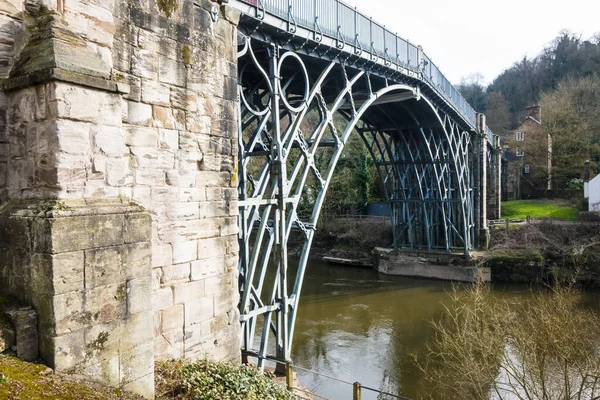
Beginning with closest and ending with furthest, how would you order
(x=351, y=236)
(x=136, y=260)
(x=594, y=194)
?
(x=136, y=260) < (x=594, y=194) < (x=351, y=236)

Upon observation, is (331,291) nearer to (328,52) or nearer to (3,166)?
(328,52)

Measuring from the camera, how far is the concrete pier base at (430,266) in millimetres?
22734

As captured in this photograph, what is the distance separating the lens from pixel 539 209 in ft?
103

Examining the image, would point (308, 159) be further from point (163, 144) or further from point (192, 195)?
point (163, 144)

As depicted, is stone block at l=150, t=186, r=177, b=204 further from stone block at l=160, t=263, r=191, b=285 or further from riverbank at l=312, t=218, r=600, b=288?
riverbank at l=312, t=218, r=600, b=288

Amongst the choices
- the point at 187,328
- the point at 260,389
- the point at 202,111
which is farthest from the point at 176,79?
the point at 260,389

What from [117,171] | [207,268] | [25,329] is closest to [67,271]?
[25,329]

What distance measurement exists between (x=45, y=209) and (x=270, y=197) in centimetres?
491

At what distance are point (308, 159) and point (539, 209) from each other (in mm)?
27618

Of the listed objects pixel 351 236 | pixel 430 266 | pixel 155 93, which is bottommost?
pixel 430 266

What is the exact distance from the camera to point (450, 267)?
23250 mm

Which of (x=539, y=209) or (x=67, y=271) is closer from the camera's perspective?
(x=67, y=271)

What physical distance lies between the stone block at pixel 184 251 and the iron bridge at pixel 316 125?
2.18 metres

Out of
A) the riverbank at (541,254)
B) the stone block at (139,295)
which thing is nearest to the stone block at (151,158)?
the stone block at (139,295)
